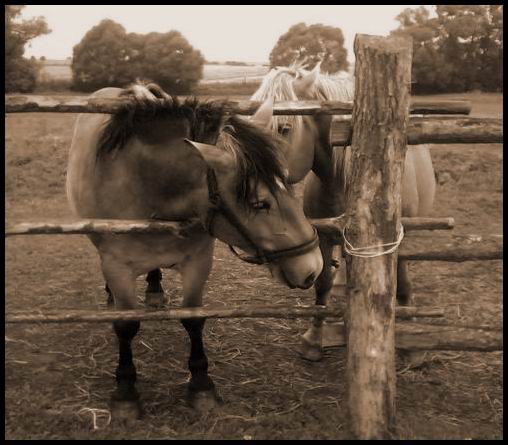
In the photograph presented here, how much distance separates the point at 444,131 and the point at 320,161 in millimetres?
1027

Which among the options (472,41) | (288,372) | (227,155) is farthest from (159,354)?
(472,41)

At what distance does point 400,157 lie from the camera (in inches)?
102

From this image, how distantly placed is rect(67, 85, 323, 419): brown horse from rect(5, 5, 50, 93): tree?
14997 millimetres

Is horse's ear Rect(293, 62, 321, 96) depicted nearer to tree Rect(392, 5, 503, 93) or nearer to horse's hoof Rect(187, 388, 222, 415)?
horse's hoof Rect(187, 388, 222, 415)

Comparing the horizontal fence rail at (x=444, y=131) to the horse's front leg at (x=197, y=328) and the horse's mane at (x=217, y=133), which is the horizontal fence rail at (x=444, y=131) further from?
the horse's front leg at (x=197, y=328)

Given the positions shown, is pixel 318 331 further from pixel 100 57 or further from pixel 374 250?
pixel 100 57

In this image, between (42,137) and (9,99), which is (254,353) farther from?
(42,137)

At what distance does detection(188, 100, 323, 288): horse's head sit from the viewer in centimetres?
254

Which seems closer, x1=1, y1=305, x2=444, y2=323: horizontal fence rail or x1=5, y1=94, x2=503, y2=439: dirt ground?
x1=1, y1=305, x2=444, y2=323: horizontal fence rail

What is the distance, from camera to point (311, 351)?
3.84 m

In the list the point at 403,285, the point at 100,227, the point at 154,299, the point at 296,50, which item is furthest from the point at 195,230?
the point at 296,50

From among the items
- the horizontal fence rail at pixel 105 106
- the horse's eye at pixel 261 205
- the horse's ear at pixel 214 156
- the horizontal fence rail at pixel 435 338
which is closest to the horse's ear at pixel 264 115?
the horizontal fence rail at pixel 105 106

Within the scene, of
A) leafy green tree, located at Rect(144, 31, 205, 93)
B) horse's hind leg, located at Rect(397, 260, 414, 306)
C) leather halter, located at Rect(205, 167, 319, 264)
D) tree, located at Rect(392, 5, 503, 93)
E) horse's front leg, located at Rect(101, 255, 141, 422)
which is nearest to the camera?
leather halter, located at Rect(205, 167, 319, 264)

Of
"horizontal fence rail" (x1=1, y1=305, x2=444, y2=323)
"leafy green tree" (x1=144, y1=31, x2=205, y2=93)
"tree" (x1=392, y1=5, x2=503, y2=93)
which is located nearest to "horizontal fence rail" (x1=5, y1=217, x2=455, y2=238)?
"horizontal fence rail" (x1=1, y1=305, x2=444, y2=323)
